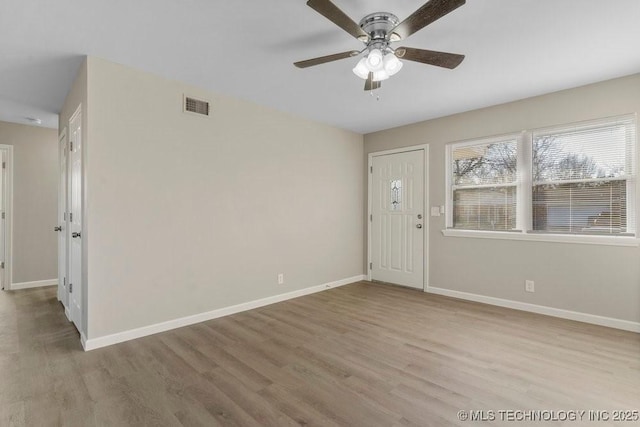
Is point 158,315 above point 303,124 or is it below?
below

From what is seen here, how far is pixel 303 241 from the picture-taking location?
4.51 meters

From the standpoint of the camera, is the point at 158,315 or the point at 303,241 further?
the point at 303,241

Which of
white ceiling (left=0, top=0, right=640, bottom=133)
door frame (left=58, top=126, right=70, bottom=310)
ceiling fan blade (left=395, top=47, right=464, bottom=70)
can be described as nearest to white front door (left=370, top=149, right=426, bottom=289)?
white ceiling (left=0, top=0, right=640, bottom=133)

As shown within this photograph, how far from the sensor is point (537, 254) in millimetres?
3637

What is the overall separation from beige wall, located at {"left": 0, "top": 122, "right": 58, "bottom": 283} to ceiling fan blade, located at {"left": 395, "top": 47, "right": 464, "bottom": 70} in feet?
18.1

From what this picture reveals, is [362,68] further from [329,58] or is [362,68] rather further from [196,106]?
[196,106]

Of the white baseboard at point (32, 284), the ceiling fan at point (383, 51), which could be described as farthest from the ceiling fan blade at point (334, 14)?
the white baseboard at point (32, 284)

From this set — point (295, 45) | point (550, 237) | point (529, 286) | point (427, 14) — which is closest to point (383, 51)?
point (427, 14)

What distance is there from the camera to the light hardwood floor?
1881 mm

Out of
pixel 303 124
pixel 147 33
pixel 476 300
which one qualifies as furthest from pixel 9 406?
pixel 476 300

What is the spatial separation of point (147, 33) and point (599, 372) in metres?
4.16

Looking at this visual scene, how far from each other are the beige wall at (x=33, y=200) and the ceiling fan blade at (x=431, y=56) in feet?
18.1

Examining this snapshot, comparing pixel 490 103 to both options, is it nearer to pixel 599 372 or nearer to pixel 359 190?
pixel 359 190

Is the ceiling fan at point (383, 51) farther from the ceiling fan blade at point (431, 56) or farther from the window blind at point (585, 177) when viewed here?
the window blind at point (585, 177)
